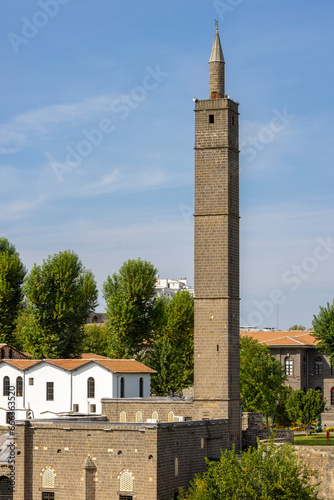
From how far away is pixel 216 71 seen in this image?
143ft

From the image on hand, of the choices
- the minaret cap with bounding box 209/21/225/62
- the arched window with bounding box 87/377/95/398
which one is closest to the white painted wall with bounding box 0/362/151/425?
the arched window with bounding box 87/377/95/398

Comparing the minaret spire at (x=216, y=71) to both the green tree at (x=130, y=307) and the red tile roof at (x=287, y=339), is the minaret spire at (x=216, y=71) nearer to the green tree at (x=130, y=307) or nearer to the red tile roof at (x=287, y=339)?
the green tree at (x=130, y=307)

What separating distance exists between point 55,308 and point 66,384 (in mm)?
8834

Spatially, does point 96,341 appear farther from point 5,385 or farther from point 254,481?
point 254,481

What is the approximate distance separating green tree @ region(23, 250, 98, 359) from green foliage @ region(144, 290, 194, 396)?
624 cm

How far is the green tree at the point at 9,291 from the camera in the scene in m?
68.8

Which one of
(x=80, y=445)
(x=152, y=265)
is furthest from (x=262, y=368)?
(x=80, y=445)

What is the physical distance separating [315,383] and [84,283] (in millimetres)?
27100

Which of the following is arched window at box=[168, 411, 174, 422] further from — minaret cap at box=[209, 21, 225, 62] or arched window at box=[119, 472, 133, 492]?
minaret cap at box=[209, 21, 225, 62]

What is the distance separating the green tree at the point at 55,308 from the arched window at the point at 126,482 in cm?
3109

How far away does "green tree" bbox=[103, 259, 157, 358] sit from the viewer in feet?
220

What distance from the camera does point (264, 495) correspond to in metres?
31.2

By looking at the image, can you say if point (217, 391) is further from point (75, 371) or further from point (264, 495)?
point (75, 371)

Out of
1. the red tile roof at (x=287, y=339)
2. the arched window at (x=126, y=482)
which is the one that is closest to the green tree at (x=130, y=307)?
the red tile roof at (x=287, y=339)
